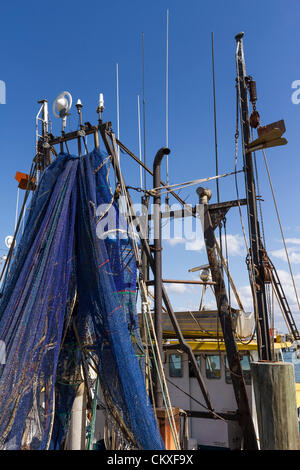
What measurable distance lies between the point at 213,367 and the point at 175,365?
1198 millimetres

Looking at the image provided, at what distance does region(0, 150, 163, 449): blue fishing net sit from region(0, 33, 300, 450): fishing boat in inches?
0.6

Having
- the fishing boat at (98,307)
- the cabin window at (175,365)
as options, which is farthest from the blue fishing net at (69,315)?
the cabin window at (175,365)

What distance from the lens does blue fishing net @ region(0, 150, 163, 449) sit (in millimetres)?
4535

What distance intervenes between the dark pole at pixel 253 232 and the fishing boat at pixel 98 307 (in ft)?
0.07

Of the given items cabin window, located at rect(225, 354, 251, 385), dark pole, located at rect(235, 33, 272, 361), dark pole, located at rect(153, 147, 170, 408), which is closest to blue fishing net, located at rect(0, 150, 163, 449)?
dark pole, located at rect(153, 147, 170, 408)

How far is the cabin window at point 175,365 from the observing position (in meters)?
11.0

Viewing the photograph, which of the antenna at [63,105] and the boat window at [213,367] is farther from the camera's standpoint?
the boat window at [213,367]

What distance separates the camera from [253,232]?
7520mm

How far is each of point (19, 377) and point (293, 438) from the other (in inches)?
133

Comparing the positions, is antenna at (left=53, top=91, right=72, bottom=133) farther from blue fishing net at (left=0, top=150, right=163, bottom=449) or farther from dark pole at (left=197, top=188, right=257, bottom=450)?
dark pole at (left=197, top=188, right=257, bottom=450)

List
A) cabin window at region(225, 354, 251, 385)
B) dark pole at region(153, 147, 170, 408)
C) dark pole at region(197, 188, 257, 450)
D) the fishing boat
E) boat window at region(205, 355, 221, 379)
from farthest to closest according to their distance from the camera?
boat window at region(205, 355, 221, 379), cabin window at region(225, 354, 251, 385), dark pole at region(197, 188, 257, 450), dark pole at region(153, 147, 170, 408), the fishing boat

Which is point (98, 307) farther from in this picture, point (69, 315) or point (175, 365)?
point (175, 365)

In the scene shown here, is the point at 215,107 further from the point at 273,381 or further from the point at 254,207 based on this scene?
the point at 273,381

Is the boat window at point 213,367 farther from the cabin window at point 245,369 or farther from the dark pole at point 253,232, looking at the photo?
the dark pole at point 253,232
